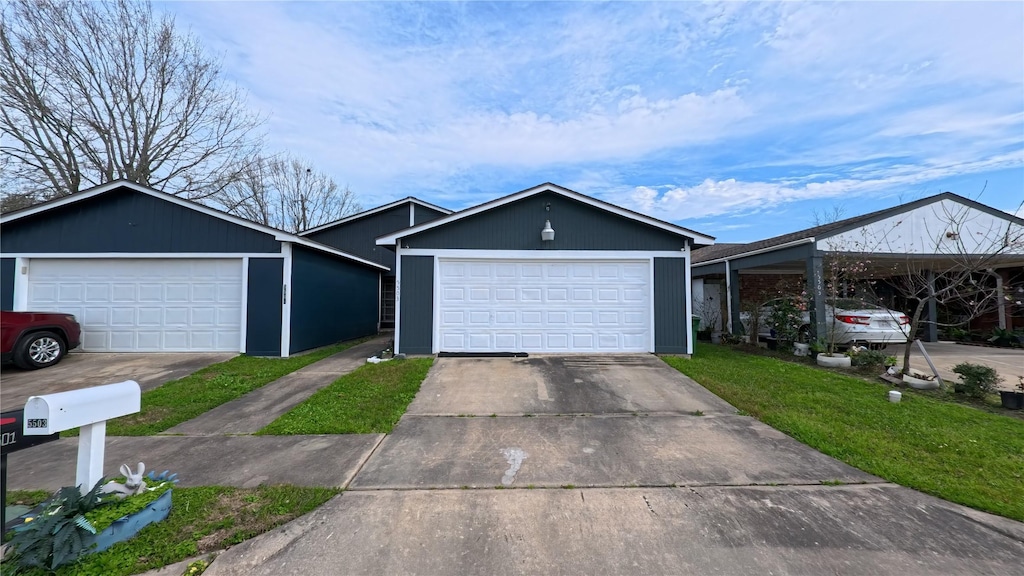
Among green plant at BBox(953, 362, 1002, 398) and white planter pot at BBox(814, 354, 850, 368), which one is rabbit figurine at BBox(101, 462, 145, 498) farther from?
white planter pot at BBox(814, 354, 850, 368)

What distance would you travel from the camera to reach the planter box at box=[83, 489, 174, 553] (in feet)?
7.28

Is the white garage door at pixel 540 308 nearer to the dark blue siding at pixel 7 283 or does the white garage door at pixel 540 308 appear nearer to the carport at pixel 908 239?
the carport at pixel 908 239

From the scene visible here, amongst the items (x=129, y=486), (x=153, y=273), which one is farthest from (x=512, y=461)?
(x=153, y=273)

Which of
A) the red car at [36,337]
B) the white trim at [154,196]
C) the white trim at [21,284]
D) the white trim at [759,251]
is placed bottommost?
the red car at [36,337]

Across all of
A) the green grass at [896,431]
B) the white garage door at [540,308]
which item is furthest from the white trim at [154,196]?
the green grass at [896,431]

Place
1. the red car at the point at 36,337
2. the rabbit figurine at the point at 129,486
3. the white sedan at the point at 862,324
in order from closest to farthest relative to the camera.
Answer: the rabbit figurine at the point at 129,486
the red car at the point at 36,337
the white sedan at the point at 862,324

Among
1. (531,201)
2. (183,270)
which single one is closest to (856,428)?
(531,201)

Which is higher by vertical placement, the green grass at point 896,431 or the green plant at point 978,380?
the green plant at point 978,380

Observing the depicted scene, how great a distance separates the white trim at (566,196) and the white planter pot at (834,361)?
10.5 ft

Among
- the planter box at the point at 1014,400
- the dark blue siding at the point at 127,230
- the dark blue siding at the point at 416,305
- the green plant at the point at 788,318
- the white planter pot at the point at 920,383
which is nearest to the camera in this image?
the planter box at the point at 1014,400

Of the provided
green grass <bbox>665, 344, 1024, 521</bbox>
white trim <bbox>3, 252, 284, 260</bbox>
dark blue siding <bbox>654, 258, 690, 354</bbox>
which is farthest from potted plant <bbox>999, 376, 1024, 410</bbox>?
white trim <bbox>3, 252, 284, 260</bbox>

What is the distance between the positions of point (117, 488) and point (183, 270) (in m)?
8.10

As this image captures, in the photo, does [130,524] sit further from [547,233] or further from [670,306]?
[670,306]

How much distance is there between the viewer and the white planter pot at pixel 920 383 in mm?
6091
